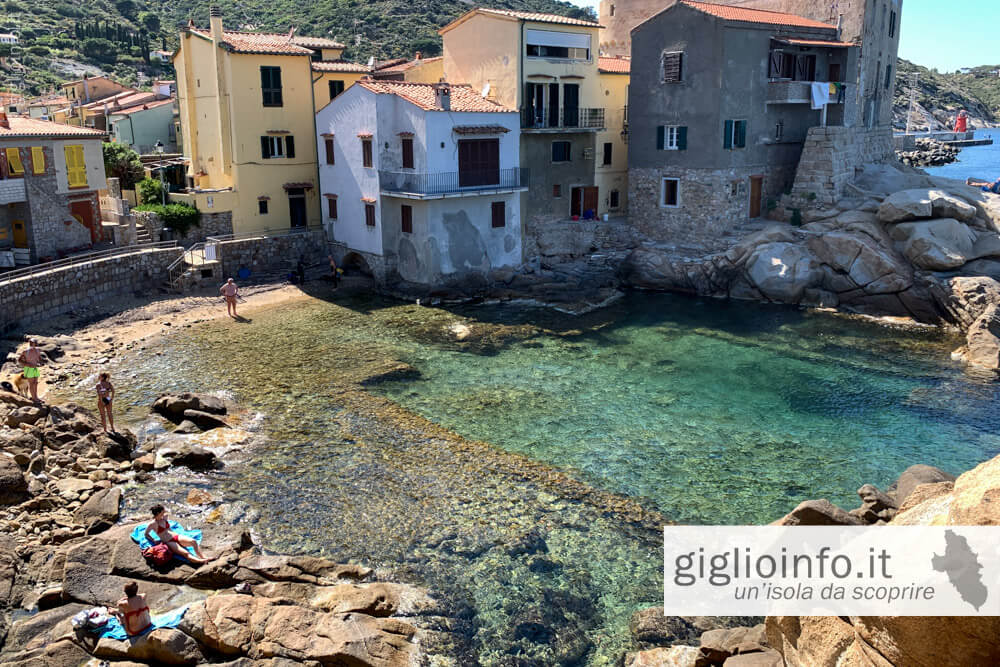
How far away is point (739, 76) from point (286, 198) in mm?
23938

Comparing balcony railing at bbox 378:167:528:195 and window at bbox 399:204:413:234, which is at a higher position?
balcony railing at bbox 378:167:528:195

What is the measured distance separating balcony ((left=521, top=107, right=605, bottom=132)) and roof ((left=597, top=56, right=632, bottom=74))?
2.57 metres

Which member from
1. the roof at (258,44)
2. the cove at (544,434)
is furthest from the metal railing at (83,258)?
the roof at (258,44)

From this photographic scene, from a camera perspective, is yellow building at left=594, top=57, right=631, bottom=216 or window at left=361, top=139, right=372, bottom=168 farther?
yellow building at left=594, top=57, right=631, bottom=216

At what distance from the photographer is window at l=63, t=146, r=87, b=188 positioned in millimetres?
34562

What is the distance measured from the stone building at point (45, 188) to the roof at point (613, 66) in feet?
84.0

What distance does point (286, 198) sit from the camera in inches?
1644

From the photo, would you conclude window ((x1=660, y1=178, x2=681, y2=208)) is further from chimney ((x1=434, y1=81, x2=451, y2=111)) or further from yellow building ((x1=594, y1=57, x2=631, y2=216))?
chimney ((x1=434, y1=81, x2=451, y2=111))

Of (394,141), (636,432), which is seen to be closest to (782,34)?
(394,141)

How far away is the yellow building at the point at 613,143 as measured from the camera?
4378 centimetres

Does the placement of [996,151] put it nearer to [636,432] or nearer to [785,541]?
[636,432]

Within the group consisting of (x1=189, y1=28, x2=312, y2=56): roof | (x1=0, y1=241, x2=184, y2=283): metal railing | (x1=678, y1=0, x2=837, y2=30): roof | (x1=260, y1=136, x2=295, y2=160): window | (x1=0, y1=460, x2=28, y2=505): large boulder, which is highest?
(x1=678, y1=0, x2=837, y2=30): roof

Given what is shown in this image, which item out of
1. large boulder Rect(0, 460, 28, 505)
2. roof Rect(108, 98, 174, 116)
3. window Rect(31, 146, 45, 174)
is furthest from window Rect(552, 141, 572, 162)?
large boulder Rect(0, 460, 28, 505)

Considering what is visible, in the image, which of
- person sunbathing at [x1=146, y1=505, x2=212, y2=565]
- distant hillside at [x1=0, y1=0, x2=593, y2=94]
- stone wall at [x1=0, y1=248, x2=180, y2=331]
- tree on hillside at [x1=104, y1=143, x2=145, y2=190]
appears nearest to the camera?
person sunbathing at [x1=146, y1=505, x2=212, y2=565]
